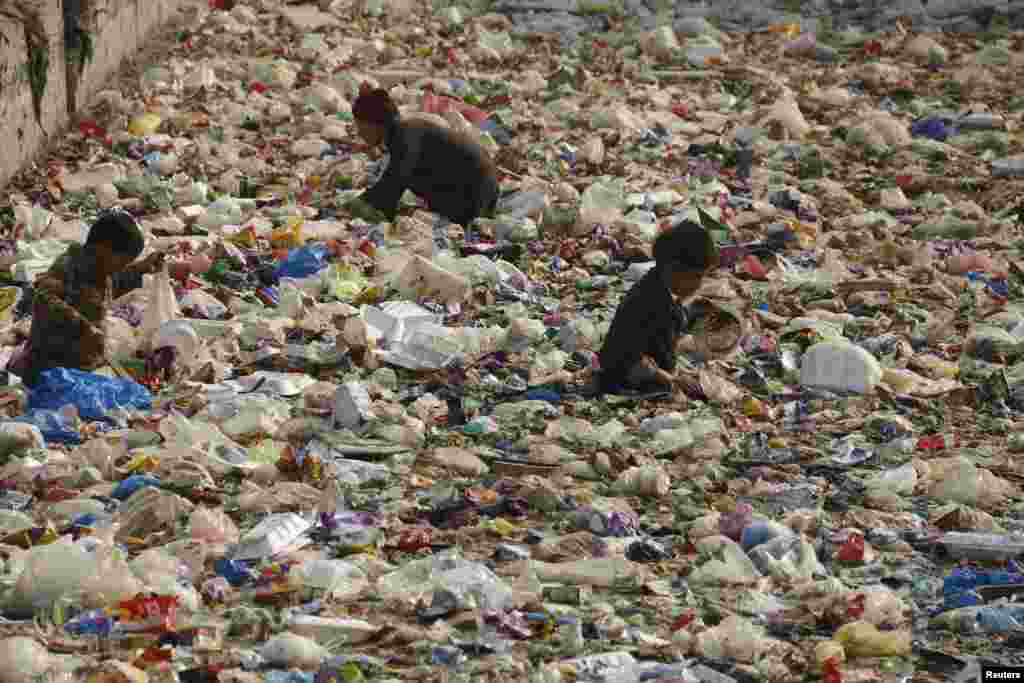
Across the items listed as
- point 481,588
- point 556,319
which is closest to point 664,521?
point 481,588

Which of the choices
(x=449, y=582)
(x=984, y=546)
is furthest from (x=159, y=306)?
(x=984, y=546)

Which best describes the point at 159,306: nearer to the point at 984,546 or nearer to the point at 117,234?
the point at 117,234

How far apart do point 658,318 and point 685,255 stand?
201mm

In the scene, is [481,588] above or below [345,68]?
above

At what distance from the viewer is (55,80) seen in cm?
718

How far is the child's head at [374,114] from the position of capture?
640 centimetres

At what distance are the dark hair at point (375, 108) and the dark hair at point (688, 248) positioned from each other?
188 cm

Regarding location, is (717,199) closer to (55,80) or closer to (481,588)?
(55,80)

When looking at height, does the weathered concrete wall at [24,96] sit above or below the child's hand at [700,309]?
below

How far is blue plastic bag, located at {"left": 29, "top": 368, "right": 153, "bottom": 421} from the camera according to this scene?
177 inches

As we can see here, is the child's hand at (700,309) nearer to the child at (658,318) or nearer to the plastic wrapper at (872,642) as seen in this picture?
the child at (658,318)

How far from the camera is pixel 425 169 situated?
6.54 meters

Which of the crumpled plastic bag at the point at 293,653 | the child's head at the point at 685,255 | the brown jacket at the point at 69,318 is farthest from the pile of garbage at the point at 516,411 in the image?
the child's head at the point at 685,255

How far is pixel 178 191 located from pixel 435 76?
8.75 feet
